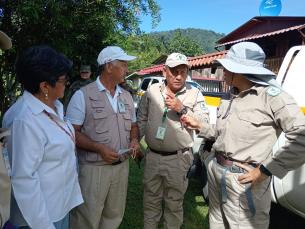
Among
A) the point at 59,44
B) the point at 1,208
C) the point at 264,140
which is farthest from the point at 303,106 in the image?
the point at 59,44

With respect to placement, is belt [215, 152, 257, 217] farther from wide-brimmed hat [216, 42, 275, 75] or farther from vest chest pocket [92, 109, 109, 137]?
vest chest pocket [92, 109, 109, 137]

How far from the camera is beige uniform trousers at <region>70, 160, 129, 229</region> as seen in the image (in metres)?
3.01

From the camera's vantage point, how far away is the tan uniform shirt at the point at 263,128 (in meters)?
2.28

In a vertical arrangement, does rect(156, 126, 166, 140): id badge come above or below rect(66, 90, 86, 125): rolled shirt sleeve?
below

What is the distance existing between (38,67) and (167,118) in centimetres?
164

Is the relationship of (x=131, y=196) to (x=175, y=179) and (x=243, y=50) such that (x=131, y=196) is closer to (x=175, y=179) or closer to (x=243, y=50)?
(x=175, y=179)

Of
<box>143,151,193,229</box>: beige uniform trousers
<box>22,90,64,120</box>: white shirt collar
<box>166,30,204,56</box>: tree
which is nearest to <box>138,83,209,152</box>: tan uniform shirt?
<box>143,151,193,229</box>: beige uniform trousers

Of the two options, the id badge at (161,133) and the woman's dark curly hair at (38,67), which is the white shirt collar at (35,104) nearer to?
the woman's dark curly hair at (38,67)

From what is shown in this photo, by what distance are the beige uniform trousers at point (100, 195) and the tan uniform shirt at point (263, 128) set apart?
954mm

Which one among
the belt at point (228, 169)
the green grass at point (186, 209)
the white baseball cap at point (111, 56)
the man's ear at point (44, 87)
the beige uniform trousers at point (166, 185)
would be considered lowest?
the green grass at point (186, 209)

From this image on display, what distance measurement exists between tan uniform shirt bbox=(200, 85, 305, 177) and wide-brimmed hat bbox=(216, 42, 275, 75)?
0.14 meters

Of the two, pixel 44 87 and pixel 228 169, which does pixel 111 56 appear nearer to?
pixel 44 87

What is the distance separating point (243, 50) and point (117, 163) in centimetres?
143

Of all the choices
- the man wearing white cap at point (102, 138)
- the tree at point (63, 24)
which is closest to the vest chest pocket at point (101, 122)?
the man wearing white cap at point (102, 138)
